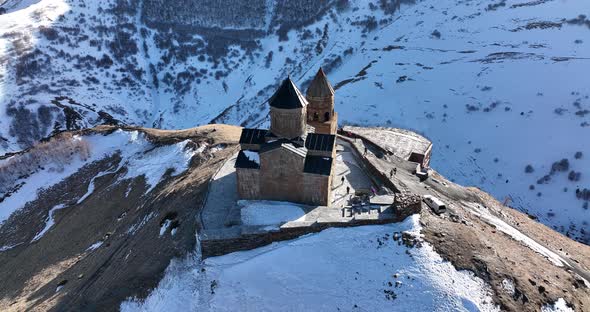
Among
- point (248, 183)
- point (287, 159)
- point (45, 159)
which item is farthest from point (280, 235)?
point (45, 159)

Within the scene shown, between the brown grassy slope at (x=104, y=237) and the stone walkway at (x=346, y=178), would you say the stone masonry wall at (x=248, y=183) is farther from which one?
the stone walkway at (x=346, y=178)

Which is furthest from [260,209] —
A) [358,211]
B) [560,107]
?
[560,107]

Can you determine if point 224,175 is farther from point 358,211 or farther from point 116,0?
point 116,0

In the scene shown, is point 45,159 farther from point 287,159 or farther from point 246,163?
point 287,159

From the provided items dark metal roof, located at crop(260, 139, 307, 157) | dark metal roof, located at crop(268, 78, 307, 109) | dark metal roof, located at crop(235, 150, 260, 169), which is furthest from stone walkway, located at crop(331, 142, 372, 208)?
dark metal roof, located at crop(268, 78, 307, 109)

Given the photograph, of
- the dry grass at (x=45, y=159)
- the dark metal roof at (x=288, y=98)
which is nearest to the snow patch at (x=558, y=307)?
the dark metal roof at (x=288, y=98)
